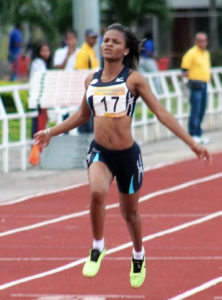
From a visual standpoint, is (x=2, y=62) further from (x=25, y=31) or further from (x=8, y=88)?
(x=8, y=88)

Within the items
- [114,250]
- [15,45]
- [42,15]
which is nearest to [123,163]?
[114,250]

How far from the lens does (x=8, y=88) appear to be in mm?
17062

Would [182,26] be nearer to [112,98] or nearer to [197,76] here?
[197,76]

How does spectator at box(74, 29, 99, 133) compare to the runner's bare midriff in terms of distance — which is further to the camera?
spectator at box(74, 29, 99, 133)

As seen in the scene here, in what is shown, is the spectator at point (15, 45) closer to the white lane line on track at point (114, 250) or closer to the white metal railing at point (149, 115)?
the white metal railing at point (149, 115)

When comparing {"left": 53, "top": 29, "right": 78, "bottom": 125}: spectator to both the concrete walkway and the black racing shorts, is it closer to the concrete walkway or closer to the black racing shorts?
the concrete walkway

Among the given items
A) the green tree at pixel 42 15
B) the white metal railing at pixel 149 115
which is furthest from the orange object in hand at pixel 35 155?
the green tree at pixel 42 15

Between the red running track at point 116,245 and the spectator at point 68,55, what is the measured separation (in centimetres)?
436

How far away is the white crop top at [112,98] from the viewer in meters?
8.22

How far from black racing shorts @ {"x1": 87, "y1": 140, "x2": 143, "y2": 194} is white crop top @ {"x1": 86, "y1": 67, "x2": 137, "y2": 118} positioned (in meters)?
0.25

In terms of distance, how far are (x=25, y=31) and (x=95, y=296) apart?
48.0 metres

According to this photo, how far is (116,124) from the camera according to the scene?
825 cm

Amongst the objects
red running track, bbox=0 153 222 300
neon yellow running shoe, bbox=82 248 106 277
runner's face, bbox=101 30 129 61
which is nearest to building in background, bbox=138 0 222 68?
red running track, bbox=0 153 222 300

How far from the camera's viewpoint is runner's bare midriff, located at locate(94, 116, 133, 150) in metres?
8.25
